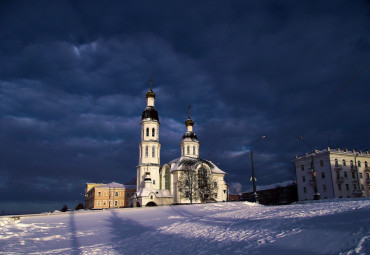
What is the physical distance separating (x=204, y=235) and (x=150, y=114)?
2034 inches

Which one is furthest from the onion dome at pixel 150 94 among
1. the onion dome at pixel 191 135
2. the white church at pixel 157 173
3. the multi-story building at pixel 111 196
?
the multi-story building at pixel 111 196

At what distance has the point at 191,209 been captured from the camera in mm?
29641

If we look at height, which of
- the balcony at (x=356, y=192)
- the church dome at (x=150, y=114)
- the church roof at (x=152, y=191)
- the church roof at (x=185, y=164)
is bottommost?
the balcony at (x=356, y=192)

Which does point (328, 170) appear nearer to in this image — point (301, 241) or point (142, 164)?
point (142, 164)

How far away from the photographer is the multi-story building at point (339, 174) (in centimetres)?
5338

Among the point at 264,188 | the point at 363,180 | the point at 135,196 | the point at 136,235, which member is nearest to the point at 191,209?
the point at 136,235

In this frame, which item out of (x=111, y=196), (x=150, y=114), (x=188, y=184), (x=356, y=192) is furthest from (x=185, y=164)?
(x=111, y=196)

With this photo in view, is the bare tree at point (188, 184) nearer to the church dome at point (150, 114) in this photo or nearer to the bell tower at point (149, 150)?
the bell tower at point (149, 150)

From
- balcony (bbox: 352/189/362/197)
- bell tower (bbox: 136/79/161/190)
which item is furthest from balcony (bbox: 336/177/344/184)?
bell tower (bbox: 136/79/161/190)

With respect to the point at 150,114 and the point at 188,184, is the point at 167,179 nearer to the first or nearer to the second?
the point at 188,184

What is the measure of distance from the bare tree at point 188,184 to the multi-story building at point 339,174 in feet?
73.6

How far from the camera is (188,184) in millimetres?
56781

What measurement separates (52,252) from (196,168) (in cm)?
4716

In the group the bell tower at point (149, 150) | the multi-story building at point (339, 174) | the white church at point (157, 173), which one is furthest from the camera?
the bell tower at point (149, 150)
